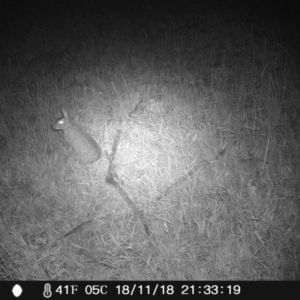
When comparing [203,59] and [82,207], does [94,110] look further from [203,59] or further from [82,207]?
[203,59]

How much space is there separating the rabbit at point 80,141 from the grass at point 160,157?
8 cm

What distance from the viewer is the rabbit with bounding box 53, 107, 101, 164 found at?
2492 mm

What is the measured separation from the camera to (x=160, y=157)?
97.6 inches

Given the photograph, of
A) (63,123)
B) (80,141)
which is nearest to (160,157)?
(80,141)

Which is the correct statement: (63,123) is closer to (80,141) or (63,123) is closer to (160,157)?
(80,141)

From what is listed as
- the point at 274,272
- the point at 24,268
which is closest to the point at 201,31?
the point at 274,272

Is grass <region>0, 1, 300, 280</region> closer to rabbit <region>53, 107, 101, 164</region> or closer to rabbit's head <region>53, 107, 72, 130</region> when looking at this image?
rabbit <region>53, 107, 101, 164</region>

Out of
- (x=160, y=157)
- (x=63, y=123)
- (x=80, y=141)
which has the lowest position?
(x=160, y=157)

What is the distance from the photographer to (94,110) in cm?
297

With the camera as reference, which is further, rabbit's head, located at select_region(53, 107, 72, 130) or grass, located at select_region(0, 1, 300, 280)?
rabbit's head, located at select_region(53, 107, 72, 130)

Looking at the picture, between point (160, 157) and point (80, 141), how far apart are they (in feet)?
2.58

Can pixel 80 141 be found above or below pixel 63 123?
below

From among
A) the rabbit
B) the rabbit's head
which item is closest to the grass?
the rabbit

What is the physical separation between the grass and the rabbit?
8cm
